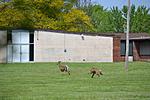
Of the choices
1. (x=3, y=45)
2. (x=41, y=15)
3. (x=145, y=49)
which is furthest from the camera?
(x=41, y=15)

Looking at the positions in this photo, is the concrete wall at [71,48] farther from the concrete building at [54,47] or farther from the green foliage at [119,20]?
the green foliage at [119,20]

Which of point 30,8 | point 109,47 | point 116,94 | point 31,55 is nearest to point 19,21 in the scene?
point 30,8

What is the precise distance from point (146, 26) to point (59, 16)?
3122 centimetres

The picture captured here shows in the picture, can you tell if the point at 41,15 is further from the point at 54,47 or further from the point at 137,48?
the point at 137,48

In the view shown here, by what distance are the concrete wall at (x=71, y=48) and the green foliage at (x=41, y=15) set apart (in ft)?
12.7

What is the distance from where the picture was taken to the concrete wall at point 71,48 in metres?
60.2

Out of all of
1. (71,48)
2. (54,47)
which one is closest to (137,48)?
(71,48)

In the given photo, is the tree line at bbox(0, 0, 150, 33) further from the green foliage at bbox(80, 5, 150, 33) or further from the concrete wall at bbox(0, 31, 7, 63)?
the green foliage at bbox(80, 5, 150, 33)

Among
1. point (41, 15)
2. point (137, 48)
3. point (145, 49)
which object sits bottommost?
point (145, 49)

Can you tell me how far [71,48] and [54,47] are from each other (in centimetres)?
221

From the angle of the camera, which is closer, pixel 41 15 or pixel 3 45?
pixel 3 45

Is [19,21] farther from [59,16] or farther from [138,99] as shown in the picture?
[138,99]

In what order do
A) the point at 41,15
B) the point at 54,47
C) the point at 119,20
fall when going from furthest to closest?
the point at 119,20
the point at 41,15
the point at 54,47

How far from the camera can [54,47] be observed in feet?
199
